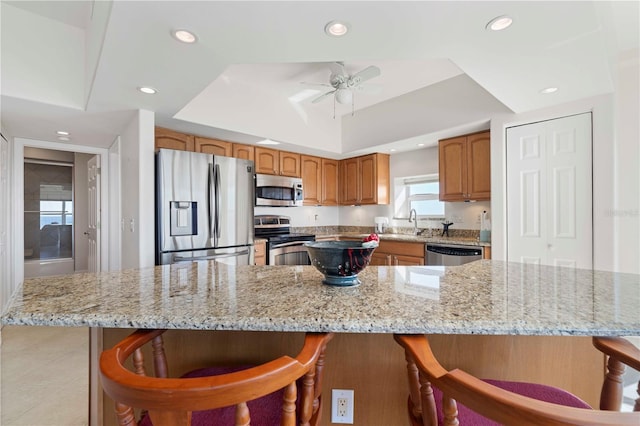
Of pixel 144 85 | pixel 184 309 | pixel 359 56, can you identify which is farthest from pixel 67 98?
pixel 184 309

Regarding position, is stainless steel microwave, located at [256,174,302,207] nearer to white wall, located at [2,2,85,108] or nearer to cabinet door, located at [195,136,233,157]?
cabinet door, located at [195,136,233,157]

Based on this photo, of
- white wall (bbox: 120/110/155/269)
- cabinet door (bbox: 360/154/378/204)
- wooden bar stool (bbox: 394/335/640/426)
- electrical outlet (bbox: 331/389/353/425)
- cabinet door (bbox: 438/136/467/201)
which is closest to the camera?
wooden bar stool (bbox: 394/335/640/426)

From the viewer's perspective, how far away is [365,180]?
470cm

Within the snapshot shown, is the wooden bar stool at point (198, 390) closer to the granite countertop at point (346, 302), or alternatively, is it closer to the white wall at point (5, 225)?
the granite countertop at point (346, 302)

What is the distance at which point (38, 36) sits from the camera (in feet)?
7.93

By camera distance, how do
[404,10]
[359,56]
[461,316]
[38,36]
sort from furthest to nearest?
[38,36] → [359,56] → [404,10] → [461,316]

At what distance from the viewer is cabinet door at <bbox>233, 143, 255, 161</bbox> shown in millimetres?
3846

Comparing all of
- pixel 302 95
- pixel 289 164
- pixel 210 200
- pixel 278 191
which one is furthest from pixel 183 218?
pixel 302 95

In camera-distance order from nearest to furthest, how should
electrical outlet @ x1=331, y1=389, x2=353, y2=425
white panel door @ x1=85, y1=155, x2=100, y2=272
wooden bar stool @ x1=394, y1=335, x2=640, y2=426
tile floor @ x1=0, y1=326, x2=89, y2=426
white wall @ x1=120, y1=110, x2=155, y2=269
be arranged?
wooden bar stool @ x1=394, y1=335, x2=640, y2=426, electrical outlet @ x1=331, y1=389, x2=353, y2=425, tile floor @ x1=0, y1=326, x2=89, y2=426, white wall @ x1=120, y1=110, x2=155, y2=269, white panel door @ x1=85, y1=155, x2=100, y2=272

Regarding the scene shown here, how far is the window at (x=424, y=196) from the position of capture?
14.1 ft

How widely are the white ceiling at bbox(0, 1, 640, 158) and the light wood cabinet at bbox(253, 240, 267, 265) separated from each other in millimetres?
1289

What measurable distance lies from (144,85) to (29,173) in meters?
5.30

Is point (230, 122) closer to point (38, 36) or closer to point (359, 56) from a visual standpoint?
point (38, 36)

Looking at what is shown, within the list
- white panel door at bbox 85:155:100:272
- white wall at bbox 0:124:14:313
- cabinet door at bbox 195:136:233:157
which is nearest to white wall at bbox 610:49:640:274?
cabinet door at bbox 195:136:233:157
